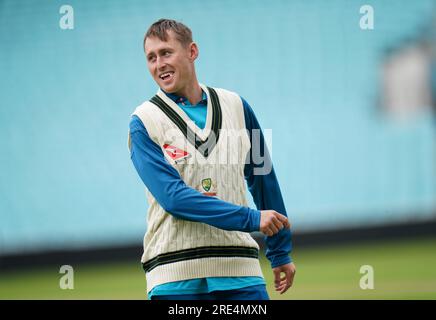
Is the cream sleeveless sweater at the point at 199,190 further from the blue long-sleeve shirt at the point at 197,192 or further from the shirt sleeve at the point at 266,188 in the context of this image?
the shirt sleeve at the point at 266,188

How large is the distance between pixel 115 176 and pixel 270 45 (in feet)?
8.08

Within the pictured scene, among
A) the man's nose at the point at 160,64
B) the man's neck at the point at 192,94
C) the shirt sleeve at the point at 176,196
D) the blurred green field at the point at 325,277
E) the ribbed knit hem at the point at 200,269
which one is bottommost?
the blurred green field at the point at 325,277

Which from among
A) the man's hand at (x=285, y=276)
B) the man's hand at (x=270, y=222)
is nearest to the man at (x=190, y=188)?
the man's hand at (x=270, y=222)

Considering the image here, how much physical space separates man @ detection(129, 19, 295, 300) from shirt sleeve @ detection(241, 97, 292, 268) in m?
0.09

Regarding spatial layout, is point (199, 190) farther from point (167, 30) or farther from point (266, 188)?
point (167, 30)

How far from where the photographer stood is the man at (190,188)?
9.92ft

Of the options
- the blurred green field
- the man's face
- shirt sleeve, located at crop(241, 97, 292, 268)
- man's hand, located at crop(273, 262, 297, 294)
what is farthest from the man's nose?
the blurred green field

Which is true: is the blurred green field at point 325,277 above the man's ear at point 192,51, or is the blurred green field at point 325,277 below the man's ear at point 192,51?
below

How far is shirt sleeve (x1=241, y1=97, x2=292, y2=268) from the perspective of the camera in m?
3.37

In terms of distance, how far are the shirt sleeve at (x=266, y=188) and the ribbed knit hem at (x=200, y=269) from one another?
10.3 inches

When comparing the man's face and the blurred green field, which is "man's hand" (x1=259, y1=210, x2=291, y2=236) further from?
the blurred green field
